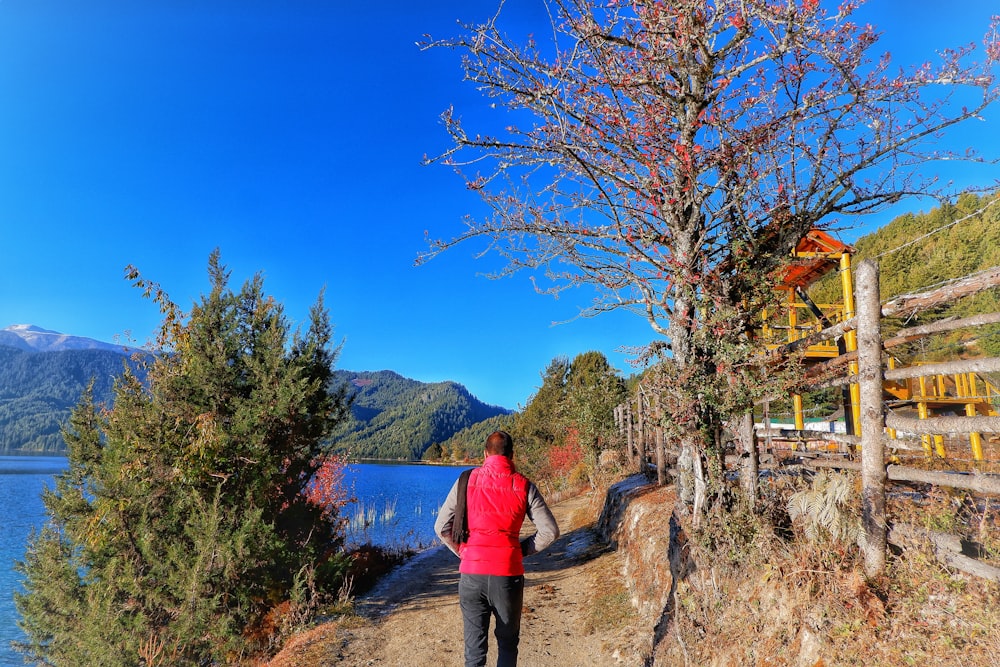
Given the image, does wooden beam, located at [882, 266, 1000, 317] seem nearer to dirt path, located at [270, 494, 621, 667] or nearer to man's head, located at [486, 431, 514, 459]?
man's head, located at [486, 431, 514, 459]

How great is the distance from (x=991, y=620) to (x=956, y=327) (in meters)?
1.72

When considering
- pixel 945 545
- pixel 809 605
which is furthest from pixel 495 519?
pixel 945 545

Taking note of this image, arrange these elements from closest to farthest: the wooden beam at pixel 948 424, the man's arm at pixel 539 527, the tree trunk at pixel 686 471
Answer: the wooden beam at pixel 948 424
the man's arm at pixel 539 527
the tree trunk at pixel 686 471

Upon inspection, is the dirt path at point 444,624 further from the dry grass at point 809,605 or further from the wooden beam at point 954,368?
the wooden beam at point 954,368

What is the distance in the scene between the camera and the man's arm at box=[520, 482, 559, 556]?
412 cm

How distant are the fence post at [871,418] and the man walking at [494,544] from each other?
2.32 metres

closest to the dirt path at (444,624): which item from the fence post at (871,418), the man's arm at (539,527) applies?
the man's arm at (539,527)

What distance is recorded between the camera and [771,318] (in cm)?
598

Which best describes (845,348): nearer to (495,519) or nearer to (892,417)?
(892,417)

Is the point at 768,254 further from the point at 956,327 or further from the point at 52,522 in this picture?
the point at 52,522

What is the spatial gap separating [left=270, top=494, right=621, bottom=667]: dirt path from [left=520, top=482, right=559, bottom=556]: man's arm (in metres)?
2.93

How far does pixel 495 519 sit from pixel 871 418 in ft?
9.86

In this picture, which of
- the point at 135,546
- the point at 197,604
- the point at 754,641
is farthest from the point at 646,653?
the point at 135,546

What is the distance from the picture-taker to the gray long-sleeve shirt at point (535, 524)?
412cm
